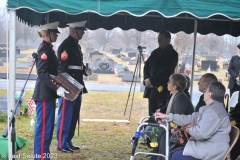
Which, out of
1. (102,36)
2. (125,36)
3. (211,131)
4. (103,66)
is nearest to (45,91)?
(211,131)

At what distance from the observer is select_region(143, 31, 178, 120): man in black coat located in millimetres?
5629

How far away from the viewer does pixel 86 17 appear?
258 inches

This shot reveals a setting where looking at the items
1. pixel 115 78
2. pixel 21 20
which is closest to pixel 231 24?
pixel 21 20

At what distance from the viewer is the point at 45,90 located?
4.18 m

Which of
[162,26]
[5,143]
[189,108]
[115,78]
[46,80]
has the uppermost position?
[162,26]

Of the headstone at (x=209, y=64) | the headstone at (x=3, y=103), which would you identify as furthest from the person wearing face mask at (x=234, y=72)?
the headstone at (x=209, y=64)

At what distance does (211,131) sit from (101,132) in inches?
156

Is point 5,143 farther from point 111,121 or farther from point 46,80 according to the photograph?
point 111,121

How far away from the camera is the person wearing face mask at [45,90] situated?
161 inches

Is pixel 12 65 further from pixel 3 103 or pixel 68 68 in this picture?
pixel 3 103

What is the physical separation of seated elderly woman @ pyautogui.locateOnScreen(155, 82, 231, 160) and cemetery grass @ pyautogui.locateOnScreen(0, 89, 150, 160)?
1.94 metres

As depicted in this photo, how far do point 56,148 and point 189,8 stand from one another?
9.31 feet

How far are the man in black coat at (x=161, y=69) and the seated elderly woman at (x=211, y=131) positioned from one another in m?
2.22

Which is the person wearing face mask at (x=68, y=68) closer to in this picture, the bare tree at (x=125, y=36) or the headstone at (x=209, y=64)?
the bare tree at (x=125, y=36)
